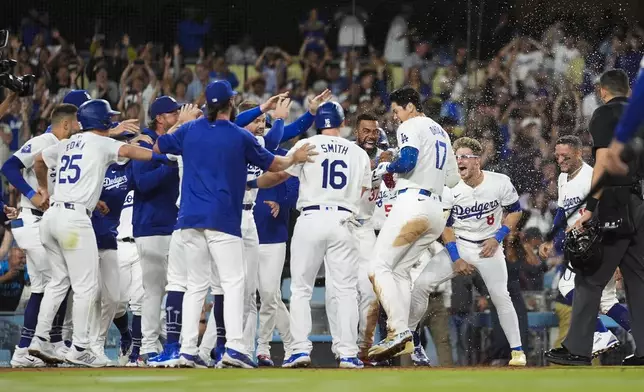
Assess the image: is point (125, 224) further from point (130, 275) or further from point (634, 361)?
point (634, 361)

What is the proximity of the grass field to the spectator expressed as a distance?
691 centimetres

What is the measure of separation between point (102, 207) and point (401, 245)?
2457mm

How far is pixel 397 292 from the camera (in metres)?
8.49

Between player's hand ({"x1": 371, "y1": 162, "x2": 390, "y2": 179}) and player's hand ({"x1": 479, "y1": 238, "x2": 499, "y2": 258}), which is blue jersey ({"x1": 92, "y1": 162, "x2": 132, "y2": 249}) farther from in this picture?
player's hand ({"x1": 479, "y1": 238, "x2": 499, "y2": 258})

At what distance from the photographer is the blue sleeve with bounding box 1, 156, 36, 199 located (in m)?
9.48

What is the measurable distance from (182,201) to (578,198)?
3370 mm

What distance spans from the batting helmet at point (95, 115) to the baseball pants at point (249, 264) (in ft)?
3.96

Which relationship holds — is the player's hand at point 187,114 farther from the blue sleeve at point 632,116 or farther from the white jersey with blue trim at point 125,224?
the blue sleeve at point 632,116

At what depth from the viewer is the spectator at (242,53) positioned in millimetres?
13969

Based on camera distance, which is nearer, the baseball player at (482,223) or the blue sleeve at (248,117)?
the blue sleeve at (248,117)

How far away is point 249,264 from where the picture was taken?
29.4ft

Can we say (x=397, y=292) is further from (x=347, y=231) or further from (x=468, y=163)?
(x=468, y=163)

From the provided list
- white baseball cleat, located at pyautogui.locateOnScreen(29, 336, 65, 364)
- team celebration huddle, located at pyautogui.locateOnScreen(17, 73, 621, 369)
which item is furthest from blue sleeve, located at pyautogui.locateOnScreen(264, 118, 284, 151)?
white baseball cleat, located at pyautogui.locateOnScreen(29, 336, 65, 364)

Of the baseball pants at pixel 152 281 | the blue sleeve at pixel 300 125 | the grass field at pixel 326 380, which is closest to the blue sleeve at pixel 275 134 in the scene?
the blue sleeve at pixel 300 125
